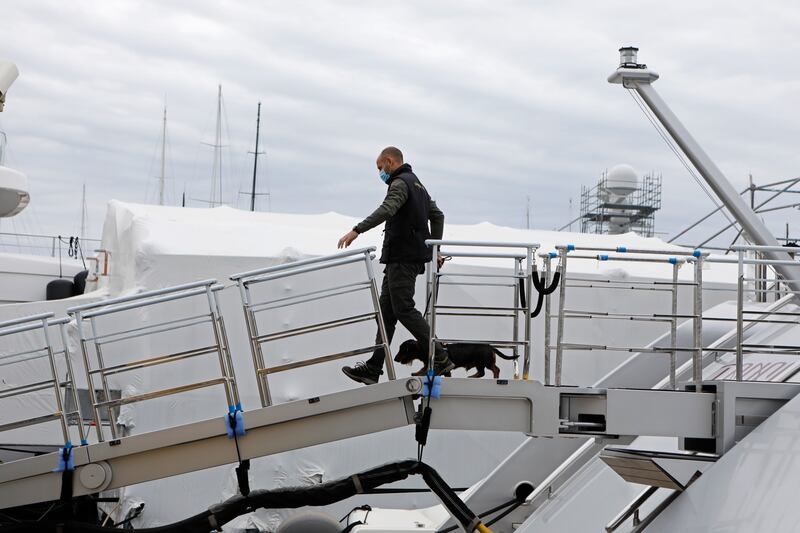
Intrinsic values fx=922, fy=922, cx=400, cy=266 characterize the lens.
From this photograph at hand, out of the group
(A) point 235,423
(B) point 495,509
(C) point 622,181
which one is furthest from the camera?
(C) point 622,181

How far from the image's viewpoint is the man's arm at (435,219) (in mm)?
7031

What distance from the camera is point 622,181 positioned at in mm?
22312

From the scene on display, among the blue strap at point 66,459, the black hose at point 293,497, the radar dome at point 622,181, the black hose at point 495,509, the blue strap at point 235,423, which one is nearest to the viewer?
the blue strap at point 235,423

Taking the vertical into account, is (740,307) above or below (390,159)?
below

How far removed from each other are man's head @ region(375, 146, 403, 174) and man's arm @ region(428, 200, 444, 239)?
1.41 feet

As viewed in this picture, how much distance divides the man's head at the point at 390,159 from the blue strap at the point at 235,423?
6.76 ft

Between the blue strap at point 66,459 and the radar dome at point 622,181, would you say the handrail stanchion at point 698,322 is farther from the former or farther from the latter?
the radar dome at point 622,181

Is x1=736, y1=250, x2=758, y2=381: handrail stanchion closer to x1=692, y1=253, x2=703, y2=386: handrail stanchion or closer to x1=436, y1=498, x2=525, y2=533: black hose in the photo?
x1=692, y1=253, x2=703, y2=386: handrail stanchion

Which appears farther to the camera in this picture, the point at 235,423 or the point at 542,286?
the point at 542,286

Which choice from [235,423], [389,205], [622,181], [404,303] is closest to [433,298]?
[404,303]

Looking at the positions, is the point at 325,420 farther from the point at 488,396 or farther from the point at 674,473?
the point at 674,473

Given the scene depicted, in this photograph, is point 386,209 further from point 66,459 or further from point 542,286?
point 66,459

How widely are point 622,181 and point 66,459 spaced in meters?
18.1

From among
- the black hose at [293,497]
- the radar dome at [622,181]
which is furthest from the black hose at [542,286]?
the radar dome at [622,181]
